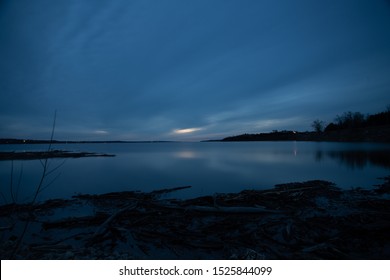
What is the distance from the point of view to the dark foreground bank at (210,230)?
20.7 ft

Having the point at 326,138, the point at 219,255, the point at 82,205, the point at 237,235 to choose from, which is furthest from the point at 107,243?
the point at 326,138

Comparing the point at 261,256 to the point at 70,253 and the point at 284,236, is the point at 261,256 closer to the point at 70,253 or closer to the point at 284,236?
the point at 284,236

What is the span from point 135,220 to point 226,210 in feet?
13.6

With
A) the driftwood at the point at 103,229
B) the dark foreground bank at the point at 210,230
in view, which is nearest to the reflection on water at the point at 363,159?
the dark foreground bank at the point at 210,230

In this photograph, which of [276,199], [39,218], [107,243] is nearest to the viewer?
[107,243]

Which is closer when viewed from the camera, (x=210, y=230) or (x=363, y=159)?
(x=210, y=230)

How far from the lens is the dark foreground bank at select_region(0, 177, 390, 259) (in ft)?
20.7

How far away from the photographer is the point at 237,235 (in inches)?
293

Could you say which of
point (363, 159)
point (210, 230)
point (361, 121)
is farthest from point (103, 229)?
point (361, 121)

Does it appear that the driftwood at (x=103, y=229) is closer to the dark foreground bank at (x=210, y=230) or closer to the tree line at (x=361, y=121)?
the dark foreground bank at (x=210, y=230)

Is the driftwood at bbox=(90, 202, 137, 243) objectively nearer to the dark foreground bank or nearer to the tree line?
the dark foreground bank

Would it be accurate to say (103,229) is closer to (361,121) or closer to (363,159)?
(363,159)

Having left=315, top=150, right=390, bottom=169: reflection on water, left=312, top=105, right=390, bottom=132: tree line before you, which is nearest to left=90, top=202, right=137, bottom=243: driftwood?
left=315, top=150, right=390, bottom=169: reflection on water

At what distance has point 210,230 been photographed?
25.9ft
